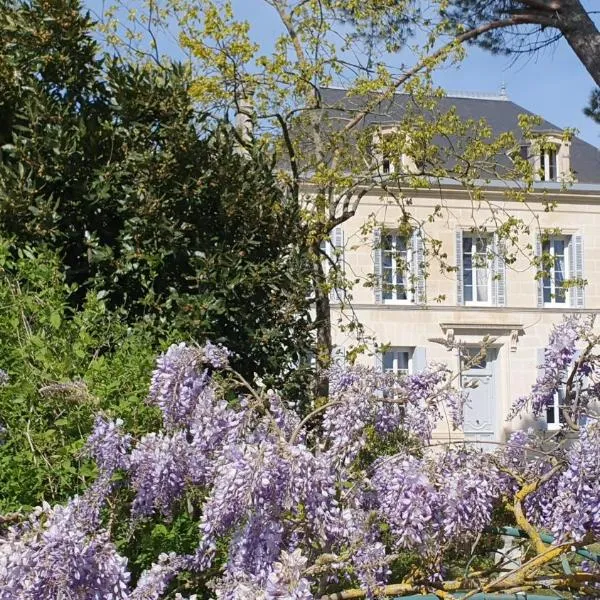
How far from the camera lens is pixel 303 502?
9.52 feet

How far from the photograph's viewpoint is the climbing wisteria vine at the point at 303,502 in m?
2.75

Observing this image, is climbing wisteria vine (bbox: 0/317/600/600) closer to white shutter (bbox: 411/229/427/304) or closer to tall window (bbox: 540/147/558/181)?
white shutter (bbox: 411/229/427/304)

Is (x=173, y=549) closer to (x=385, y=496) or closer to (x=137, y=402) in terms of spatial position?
(x=137, y=402)

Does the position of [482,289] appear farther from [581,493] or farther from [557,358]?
[581,493]

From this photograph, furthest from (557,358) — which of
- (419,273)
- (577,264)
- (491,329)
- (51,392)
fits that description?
(577,264)

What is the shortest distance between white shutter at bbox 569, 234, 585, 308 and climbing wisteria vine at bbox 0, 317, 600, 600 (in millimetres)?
23110

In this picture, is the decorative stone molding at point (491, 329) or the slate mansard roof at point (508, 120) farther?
the slate mansard roof at point (508, 120)

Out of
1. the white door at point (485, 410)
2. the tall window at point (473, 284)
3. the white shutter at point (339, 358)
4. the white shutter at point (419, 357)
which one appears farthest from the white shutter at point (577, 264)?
the white shutter at point (339, 358)

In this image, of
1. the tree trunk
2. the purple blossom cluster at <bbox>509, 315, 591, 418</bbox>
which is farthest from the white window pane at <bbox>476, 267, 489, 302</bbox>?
the purple blossom cluster at <bbox>509, 315, 591, 418</bbox>

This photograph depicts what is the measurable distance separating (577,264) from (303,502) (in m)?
24.4

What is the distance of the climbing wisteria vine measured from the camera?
2.75 meters

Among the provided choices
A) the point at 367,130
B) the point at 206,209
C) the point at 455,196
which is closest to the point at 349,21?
the point at 367,130

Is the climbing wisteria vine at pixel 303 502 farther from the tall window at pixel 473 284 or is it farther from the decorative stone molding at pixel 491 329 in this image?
the tall window at pixel 473 284

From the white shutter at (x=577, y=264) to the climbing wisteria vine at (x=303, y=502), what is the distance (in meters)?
23.1
